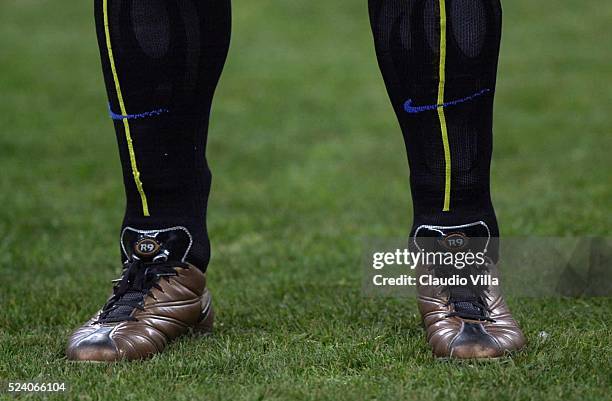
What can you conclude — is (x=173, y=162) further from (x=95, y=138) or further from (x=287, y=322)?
(x=95, y=138)

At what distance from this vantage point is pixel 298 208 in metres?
3.90

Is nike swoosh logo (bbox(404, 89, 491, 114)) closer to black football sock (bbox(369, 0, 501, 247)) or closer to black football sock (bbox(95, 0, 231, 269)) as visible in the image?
black football sock (bbox(369, 0, 501, 247))

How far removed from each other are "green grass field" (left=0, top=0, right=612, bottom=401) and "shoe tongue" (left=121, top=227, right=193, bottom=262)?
0.61ft

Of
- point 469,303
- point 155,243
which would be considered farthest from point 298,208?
point 469,303

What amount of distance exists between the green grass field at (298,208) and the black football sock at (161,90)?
0.97 feet

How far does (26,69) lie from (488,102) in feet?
20.8

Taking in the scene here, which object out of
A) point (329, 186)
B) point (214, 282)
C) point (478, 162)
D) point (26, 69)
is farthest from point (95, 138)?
point (478, 162)

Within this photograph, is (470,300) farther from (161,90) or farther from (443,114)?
(161,90)

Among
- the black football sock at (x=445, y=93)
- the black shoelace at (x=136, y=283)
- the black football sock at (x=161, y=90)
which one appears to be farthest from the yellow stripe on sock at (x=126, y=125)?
the black football sock at (x=445, y=93)

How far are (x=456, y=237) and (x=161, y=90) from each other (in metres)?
0.64

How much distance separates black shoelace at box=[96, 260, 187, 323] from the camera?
1.92 metres

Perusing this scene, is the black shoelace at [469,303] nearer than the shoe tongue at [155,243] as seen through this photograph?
Yes

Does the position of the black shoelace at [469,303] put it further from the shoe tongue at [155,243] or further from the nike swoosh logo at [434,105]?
the shoe tongue at [155,243]

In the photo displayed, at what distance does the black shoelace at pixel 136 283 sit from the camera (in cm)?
192
